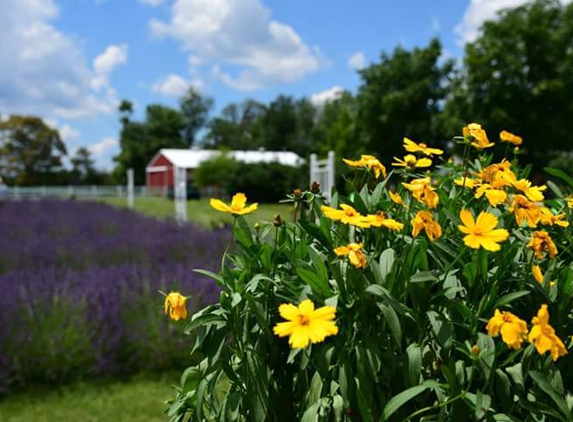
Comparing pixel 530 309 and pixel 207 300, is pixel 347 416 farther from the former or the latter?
pixel 207 300

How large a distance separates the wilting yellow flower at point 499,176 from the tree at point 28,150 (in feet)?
191

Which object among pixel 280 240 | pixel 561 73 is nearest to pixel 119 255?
pixel 280 240

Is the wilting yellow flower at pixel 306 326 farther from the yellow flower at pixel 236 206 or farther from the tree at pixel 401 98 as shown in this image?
the tree at pixel 401 98

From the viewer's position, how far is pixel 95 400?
3.61 metres

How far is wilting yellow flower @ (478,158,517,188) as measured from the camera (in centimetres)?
118

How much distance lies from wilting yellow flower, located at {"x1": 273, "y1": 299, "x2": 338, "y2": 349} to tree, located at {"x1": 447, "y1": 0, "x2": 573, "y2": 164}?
17.5m

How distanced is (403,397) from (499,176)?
0.52 m

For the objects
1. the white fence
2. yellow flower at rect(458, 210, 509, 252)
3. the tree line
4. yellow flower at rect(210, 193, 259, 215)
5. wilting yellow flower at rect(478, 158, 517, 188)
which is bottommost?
the white fence

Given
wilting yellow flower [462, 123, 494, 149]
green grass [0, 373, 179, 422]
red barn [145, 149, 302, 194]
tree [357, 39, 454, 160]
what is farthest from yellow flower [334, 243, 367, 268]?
red barn [145, 149, 302, 194]

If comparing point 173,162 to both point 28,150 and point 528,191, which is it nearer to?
point 28,150

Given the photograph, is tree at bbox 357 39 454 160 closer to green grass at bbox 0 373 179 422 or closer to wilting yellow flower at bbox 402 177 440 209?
green grass at bbox 0 373 179 422

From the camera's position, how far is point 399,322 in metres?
1.03

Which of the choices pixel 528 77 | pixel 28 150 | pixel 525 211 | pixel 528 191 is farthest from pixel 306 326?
pixel 28 150

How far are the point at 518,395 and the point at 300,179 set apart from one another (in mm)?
27369
